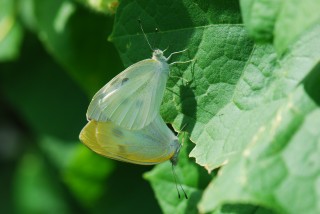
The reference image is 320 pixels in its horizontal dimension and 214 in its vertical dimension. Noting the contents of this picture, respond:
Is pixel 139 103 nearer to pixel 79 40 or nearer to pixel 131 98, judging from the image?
pixel 131 98

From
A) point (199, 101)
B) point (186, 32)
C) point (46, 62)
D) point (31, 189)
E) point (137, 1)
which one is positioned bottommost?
point (31, 189)

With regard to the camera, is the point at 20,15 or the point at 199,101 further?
the point at 20,15

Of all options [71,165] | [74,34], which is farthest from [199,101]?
[71,165]

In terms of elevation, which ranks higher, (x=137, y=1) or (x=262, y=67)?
(x=137, y=1)

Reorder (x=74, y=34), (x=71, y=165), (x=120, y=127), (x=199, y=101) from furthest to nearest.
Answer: (x=71, y=165), (x=74, y=34), (x=120, y=127), (x=199, y=101)

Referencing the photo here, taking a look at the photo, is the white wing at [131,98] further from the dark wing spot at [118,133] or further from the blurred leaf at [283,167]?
the blurred leaf at [283,167]

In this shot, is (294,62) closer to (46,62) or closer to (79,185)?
(79,185)

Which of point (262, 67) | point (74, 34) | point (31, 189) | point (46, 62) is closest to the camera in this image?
point (262, 67)
